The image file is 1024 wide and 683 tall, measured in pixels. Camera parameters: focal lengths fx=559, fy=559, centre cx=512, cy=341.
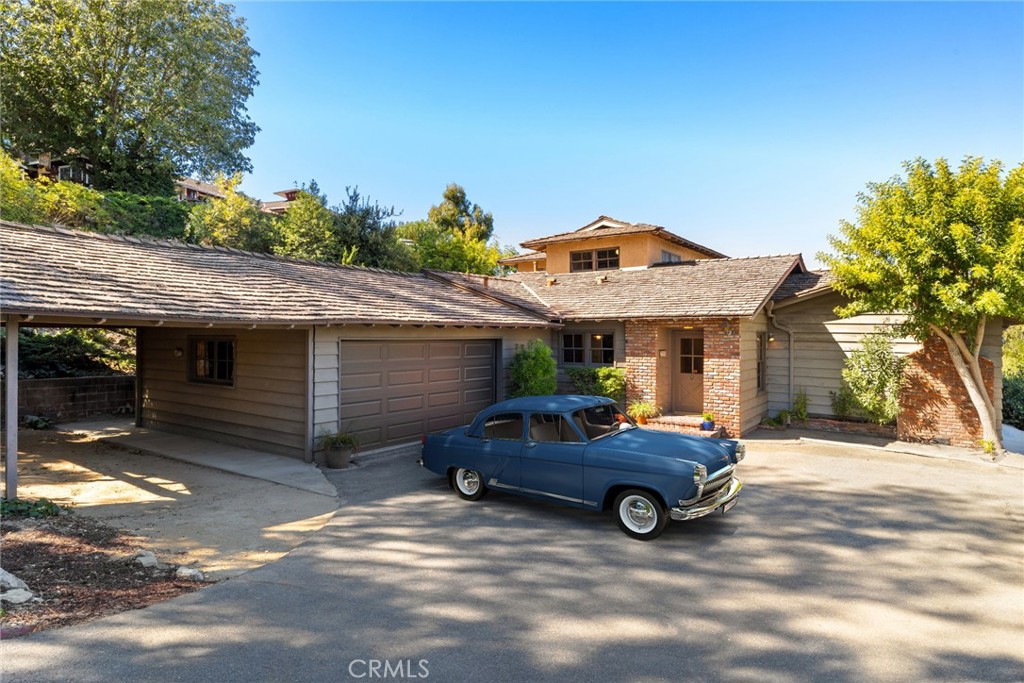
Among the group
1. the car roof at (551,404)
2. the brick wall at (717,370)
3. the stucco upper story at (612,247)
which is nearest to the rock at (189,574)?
the car roof at (551,404)

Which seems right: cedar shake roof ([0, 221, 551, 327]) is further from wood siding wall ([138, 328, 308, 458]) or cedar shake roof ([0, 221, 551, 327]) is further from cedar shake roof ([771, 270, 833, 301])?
cedar shake roof ([771, 270, 833, 301])

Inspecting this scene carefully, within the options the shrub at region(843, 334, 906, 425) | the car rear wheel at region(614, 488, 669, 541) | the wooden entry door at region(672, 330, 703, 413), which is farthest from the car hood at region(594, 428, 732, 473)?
the wooden entry door at region(672, 330, 703, 413)

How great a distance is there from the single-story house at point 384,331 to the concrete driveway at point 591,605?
4.14 m

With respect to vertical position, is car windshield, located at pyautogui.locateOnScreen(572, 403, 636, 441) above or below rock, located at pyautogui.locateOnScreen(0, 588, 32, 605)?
above

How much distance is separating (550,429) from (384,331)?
5672 mm

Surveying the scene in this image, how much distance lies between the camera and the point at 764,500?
832 centimetres

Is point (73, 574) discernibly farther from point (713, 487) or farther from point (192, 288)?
point (713, 487)

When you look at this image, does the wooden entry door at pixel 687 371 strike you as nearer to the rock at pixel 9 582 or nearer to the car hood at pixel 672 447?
the car hood at pixel 672 447

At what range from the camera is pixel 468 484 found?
8.23m


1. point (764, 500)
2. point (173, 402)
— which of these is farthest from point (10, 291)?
point (764, 500)

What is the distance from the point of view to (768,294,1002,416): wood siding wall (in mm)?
13953

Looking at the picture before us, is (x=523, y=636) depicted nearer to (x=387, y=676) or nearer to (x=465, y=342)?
(x=387, y=676)

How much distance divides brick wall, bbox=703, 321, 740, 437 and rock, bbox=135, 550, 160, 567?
1174 cm

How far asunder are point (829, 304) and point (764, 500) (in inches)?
324
